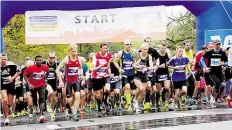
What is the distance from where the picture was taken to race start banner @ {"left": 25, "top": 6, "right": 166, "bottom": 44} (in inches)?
464

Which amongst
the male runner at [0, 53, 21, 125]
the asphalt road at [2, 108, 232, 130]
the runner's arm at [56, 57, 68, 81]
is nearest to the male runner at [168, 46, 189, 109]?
the asphalt road at [2, 108, 232, 130]

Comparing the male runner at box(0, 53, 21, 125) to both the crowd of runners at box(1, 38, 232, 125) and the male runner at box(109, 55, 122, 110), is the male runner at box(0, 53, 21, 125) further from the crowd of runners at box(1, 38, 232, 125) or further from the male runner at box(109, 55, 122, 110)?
the male runner at box(109, 55, 122, 110)

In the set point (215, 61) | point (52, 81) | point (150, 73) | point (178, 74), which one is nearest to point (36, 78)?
point (52, 81)

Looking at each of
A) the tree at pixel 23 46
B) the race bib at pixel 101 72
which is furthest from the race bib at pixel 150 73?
the tree at pixel 23 46

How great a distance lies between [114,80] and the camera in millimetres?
11203

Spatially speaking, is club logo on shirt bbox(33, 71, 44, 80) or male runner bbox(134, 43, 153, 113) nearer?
club logo on shirt bbox(33, 71, 44, 80)

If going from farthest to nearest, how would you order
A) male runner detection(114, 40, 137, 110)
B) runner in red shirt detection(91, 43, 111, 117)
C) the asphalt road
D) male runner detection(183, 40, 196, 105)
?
male runner detection(183, 40, 196, 105) → male runner detection(114, 40, 137, 110) → runner in red shirt detection(91, 43, 111, 117) → the asphalt road

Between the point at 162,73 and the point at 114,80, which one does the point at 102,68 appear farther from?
the point at 162,73

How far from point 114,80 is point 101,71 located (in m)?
0.69

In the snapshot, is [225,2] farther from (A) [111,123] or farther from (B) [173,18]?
(B) [173,18]

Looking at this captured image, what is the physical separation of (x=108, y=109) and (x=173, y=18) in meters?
29.6

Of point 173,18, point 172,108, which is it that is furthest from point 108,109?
point 173,18

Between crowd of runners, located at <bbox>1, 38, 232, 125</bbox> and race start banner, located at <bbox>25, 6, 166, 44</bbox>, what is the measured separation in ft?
2.69

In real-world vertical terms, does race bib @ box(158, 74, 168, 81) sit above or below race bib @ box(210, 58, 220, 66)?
below
